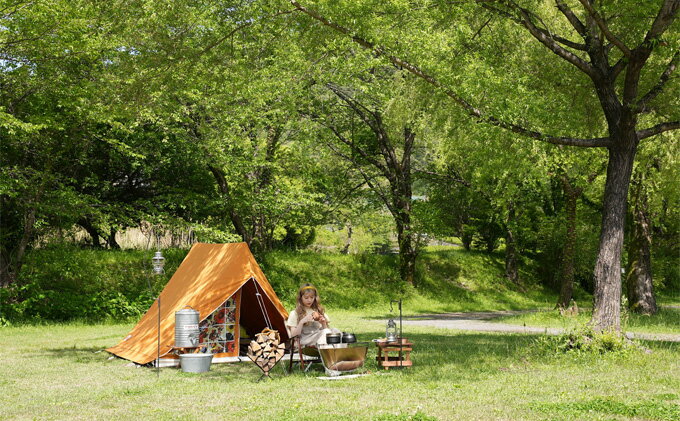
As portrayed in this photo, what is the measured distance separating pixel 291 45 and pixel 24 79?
883 centimetres

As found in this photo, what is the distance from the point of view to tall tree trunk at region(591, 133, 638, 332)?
1062cm

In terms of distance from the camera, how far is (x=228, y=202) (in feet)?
72.2

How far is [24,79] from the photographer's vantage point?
1786 cm

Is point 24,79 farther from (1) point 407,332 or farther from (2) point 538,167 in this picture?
(2) point 538,167

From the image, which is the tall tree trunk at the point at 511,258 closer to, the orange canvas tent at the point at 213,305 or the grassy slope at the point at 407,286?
the grassy slope at the point at 407,286

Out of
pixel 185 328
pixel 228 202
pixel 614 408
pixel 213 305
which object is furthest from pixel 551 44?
pixel 228 202

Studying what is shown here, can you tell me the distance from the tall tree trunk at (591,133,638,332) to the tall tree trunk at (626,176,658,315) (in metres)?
9.07

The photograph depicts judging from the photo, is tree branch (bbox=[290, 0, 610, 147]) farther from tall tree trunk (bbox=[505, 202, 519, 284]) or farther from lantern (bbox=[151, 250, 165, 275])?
tall tree trunk (bbox=[505, 202, 519, 284])

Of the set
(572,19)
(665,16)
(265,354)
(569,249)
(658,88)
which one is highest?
(572,19)

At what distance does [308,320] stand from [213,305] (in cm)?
186

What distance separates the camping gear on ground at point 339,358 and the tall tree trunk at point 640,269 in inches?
510

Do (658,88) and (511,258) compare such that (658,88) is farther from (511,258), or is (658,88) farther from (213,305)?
(511,258)

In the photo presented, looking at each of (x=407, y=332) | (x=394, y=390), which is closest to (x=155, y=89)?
(x=394, y=390)

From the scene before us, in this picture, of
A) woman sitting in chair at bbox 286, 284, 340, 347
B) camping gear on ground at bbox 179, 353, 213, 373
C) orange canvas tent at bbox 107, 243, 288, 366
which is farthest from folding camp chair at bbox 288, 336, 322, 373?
camping gear on ground at bbox 179, 353, 213, 373
